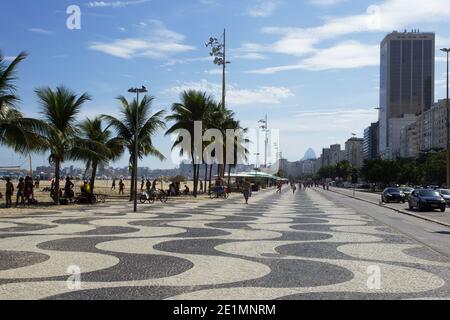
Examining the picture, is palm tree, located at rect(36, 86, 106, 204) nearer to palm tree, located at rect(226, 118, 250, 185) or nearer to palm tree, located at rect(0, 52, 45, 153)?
palm tree, located at rect(0, 52, 45, 153)

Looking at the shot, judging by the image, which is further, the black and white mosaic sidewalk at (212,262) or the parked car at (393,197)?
the parked car at (393,197)

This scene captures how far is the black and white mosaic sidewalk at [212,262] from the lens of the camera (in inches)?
306

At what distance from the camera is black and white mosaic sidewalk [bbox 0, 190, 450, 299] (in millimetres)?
7773

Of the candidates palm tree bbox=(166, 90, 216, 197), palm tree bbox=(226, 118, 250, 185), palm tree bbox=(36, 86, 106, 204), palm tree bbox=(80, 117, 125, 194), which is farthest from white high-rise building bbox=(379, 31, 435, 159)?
palm tree bbox=(36, 86, 106, 204)

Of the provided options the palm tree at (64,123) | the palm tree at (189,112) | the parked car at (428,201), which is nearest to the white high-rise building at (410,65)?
A: the palm tree at (189,112)

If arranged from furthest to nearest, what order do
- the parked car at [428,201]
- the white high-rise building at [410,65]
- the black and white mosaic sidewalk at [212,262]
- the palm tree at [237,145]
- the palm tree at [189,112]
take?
the white high-rise building at [410,65] < the palm tree at [237,145] < the palm tree at [189,112] < the parked car at [428,201] < the black and white mosaic sidewalk at [212,262]

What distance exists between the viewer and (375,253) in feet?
40.0

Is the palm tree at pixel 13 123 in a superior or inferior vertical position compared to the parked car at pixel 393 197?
superior

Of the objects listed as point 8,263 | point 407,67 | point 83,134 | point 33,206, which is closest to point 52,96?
point 83,134

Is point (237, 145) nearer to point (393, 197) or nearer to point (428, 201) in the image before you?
point (393, 197)

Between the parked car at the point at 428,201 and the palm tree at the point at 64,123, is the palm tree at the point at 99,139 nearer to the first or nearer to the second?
the palm tree at the point at 64,123

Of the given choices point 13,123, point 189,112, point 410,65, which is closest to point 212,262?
point 13,123
